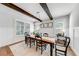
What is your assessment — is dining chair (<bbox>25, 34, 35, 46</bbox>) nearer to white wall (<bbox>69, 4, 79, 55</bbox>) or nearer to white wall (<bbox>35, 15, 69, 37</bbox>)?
white wall (<bbox>35, 15, 69, 37</bbox>)

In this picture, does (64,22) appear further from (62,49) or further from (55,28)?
(62,49)

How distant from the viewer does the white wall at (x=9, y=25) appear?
365 centimetres

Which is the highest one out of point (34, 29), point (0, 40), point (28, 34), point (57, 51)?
point (34, 29)

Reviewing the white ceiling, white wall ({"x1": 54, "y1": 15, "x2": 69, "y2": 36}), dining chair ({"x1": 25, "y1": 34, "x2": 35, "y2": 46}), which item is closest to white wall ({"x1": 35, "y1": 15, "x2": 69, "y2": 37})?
white wall ({"x1": 54, "y1": 15, "x2": 69, "y2": 36})

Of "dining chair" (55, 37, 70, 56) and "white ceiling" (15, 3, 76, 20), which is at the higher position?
"white ceiling" (15, 3, 76, 20)

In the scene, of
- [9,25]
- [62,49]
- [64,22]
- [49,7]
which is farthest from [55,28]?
[9,25]

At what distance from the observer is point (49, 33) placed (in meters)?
4.26

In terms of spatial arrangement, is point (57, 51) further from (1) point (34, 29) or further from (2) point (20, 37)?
(2) point (20, 37)

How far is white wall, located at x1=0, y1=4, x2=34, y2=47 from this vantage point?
3.65 m

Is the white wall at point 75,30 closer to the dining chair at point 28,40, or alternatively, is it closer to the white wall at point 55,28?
the white wall at point 55,28

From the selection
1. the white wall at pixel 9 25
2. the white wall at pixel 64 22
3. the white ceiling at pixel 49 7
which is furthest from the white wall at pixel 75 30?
the white wall at pixel 9 25

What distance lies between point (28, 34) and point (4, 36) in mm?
1198

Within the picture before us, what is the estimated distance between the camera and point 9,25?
4254 millimetres

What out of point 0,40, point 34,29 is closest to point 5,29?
point 0,40
